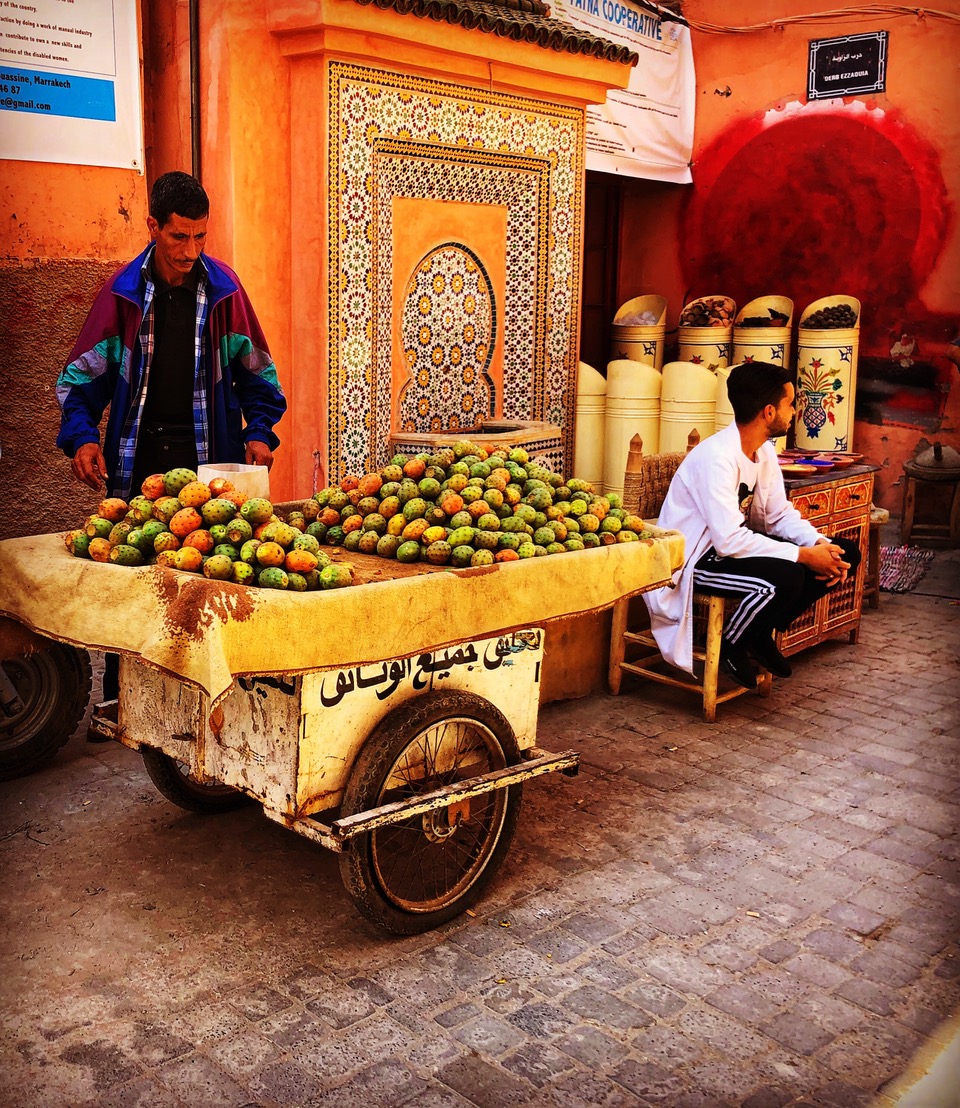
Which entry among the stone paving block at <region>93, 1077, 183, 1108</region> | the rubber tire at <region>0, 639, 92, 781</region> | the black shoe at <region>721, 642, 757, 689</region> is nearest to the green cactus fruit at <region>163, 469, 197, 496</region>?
the rubber tire at <region>0, 639, 92, 781</region>

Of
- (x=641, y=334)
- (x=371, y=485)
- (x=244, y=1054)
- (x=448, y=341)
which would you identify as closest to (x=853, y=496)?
(x=448, y=341)

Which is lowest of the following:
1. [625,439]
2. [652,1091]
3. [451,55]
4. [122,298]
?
[652,1091]

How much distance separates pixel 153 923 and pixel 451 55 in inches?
197

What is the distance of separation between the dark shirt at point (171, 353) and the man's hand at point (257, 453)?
0.85ft

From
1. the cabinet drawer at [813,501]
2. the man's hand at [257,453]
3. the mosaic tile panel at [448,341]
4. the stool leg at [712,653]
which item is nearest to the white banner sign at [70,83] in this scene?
the mosaic tile panel at [448,341]

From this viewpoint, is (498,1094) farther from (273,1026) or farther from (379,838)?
(379,838)

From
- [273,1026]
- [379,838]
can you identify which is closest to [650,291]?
[379,838]

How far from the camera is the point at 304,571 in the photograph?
2873mm

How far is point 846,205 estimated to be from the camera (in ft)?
30.7

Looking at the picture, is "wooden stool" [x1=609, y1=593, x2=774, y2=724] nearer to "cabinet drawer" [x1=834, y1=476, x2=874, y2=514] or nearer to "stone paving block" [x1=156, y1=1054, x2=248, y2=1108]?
"cabinet drawer" [x1=834, y1=476, x2=874, y2=514]

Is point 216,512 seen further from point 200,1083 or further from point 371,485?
point 200,1083

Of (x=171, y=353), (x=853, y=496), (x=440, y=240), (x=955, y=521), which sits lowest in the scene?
(x=955, y=521)

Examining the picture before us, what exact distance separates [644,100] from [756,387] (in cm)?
573

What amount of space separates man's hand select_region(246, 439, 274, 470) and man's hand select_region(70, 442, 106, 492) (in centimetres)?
52
